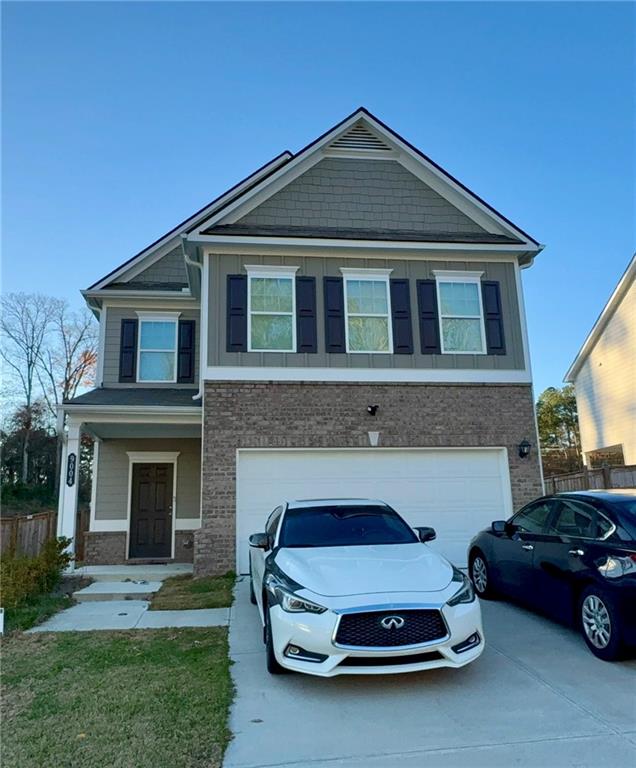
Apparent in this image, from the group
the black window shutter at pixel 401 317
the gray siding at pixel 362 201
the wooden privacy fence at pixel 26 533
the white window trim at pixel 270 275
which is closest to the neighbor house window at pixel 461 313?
the black window shutter at pixel 401 317

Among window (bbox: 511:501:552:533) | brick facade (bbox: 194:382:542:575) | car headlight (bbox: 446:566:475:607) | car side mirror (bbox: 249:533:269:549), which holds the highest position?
brick facade (bbox: 194:382:542:575)

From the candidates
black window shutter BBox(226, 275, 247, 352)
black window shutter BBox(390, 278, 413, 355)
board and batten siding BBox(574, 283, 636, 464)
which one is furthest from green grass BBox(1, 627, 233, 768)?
board and batten siding BBox(574, 283, 636, 464)

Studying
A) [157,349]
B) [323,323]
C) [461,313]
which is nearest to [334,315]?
[323,323]

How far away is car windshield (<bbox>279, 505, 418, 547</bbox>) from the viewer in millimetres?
6004

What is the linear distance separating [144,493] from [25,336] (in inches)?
994

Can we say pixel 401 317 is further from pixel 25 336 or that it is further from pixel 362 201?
pixel 25 336

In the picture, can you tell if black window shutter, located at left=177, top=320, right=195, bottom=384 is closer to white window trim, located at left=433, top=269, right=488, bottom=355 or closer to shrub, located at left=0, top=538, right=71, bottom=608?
shrub, located at left=0, top=538, right=71, bottom=608

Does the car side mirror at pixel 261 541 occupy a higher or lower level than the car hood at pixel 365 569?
higher

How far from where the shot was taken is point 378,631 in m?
4.33

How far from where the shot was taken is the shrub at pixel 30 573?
25.2 ft

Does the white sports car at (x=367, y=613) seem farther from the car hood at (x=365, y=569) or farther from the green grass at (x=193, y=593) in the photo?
the green grass at (x=193, y=593)

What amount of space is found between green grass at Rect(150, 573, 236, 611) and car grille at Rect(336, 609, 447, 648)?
12.8 feet

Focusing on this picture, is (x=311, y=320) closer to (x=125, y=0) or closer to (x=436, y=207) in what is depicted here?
(x=436, y=207)

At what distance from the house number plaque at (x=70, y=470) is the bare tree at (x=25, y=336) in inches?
975
